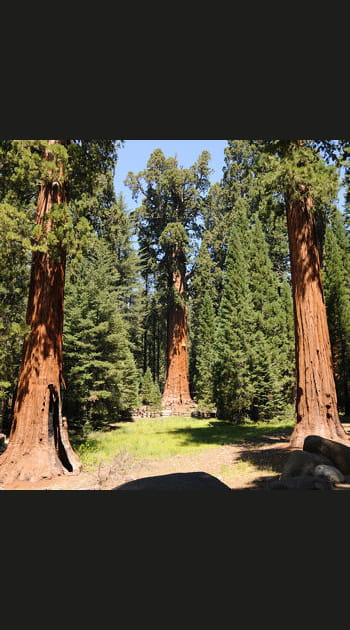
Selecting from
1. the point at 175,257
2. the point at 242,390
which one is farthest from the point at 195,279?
the point at 242,390

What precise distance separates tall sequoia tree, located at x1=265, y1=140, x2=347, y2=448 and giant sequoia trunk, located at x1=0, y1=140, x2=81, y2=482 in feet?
14.2

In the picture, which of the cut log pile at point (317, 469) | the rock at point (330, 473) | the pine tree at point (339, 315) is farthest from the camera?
the pine tree at point (339, 315)

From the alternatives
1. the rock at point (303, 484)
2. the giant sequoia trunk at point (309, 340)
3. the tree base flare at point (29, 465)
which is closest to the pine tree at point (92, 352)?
the tree base flare at point (29, 465)

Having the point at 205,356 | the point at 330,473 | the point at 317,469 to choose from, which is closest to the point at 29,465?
the point at 317,469

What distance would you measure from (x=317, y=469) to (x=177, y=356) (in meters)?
17.4

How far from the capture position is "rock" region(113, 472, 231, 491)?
14.7 feet

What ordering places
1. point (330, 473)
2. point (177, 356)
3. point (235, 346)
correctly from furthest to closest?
point (177, 356) < point (235, 346) < point (330, 473)

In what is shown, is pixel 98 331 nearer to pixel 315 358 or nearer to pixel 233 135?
pixel 315 358

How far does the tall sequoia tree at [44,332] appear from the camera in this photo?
20.1 feet

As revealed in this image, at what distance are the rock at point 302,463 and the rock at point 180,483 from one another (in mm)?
1064

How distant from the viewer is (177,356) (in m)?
22.2

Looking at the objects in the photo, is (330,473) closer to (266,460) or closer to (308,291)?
(266,460)

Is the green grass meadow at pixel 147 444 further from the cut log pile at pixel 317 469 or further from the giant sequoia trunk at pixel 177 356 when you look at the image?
the giant sequoia trunk at pixel 177 356

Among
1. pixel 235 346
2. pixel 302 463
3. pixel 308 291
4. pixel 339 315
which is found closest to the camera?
pixel 302 463
